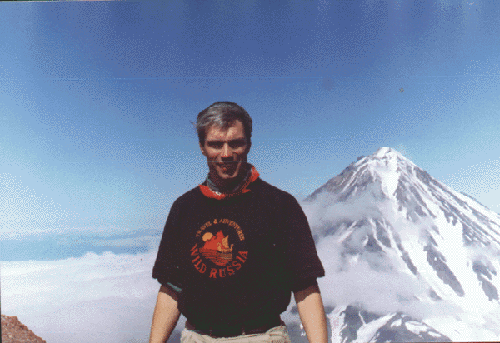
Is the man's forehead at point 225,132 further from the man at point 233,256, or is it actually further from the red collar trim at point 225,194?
the red collar trim at point 225,194

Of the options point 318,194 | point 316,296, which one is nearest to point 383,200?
point 318,194

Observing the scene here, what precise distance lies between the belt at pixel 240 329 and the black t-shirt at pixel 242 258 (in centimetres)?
3

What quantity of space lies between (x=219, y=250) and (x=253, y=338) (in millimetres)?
400

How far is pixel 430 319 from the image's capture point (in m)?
3.55

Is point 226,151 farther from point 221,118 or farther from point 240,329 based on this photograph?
point 240,329

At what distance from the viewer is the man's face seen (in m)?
1.62

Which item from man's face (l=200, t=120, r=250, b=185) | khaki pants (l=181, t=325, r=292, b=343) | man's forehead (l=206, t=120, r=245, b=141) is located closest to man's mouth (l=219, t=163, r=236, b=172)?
man's face (l=200, t=120, r=250, b=185)

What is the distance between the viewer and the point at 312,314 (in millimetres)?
1488

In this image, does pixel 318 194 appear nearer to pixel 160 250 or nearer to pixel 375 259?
pixel 375 259

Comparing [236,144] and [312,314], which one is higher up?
[236,144]

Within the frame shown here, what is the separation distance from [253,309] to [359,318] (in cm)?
239

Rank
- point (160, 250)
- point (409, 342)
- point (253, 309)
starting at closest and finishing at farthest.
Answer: point (253, 309), point (160, 250), point (409, 342)

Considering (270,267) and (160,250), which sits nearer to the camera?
(270,267)

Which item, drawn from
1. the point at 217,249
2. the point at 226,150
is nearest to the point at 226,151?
the point at 226,150
